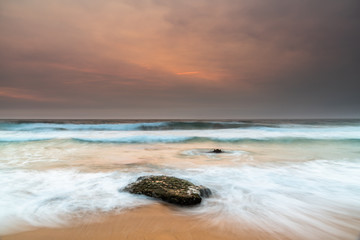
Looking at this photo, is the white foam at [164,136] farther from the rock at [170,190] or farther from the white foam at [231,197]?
the rock at [170,190]

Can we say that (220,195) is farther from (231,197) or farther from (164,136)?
(164,136)

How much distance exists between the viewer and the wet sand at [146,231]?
93.2 inches

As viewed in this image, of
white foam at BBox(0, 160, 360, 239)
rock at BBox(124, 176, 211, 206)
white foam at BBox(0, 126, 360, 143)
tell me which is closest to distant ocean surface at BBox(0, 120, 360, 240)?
white foam at BBox(0, 160, 360, 239)

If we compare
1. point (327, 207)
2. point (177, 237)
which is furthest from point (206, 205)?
point (327, 207)

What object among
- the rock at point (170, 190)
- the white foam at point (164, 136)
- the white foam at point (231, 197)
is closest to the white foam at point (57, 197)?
the white foam at point (231, 197)

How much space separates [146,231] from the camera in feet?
Answer: 8.12

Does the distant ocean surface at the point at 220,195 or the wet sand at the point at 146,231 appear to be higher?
the wet sand at the point at 146,231

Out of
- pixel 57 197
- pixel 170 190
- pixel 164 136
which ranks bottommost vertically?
pixel 164 136

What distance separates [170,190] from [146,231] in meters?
0.98

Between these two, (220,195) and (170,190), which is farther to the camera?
(220,195)

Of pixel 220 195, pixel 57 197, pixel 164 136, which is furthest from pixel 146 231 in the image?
pixel 164 136

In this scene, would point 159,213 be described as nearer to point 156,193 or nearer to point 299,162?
point 156,193

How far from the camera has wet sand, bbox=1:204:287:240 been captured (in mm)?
2367

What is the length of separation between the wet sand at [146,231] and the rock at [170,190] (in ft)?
1.31
